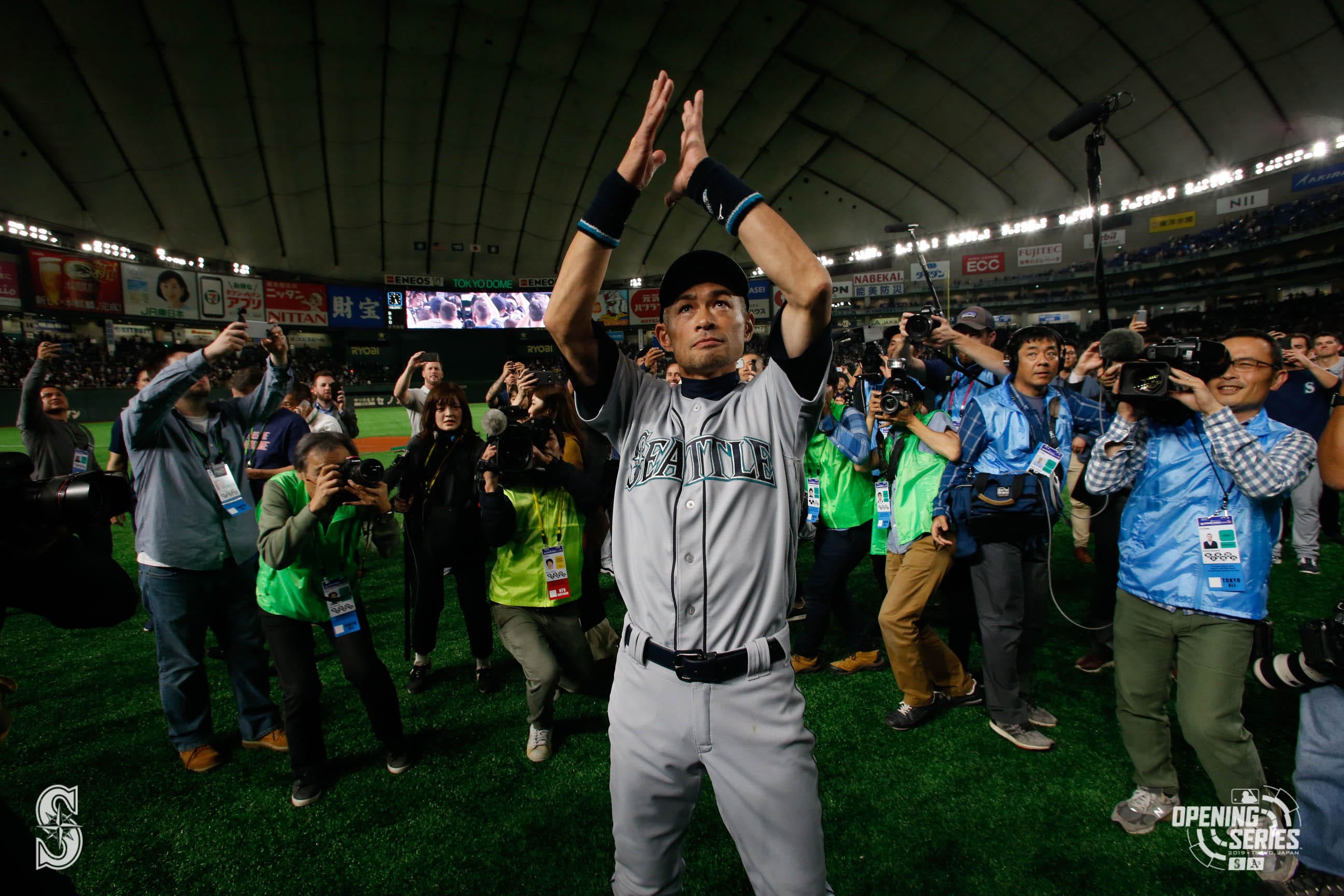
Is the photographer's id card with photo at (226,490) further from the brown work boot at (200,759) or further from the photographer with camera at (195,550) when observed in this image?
the brown work boot at (200,759)

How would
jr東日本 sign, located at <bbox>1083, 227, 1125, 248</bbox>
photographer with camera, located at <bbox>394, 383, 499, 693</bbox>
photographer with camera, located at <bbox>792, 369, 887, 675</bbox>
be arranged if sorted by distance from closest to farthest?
photographer with camera, located at <bbox>394, 383, 499, 693</bbox>
photographer with camera, located at <bbox>792, 369, 887, 675</bbox>
jr東日本 sign, located at <bbox>1083, 227, 1125, 248</bbox>

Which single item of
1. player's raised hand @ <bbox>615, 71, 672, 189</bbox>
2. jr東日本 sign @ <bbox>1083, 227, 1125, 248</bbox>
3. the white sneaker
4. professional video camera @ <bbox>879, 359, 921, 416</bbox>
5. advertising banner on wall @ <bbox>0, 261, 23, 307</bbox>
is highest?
jr東日本 sign @ <bbox>1083, 227, 1125, 248</bbox>

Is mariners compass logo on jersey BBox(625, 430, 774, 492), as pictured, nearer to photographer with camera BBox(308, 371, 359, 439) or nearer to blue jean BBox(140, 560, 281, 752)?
blue jean BBox(140, 560, 281, 752)

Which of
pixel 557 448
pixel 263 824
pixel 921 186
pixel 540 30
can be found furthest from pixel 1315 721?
pixel 921 186

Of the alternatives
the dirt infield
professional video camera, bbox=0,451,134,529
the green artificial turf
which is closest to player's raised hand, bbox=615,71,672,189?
professional video camera, bbox=0,451,134,529

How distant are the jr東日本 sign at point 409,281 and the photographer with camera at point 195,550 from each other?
36.4 metres

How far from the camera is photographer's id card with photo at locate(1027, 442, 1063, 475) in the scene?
129 inches

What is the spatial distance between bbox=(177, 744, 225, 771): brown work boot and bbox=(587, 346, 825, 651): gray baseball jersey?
3.04m

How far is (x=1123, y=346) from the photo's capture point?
2738 mm

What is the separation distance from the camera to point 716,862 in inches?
102

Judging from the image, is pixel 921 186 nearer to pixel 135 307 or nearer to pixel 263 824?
pixel 263 824

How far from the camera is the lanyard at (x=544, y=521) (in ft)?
11.6

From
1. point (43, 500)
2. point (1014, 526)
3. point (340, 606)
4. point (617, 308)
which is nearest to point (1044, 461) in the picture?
point (1014, 526)

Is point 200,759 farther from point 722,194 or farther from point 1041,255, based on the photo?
point 1041,255
